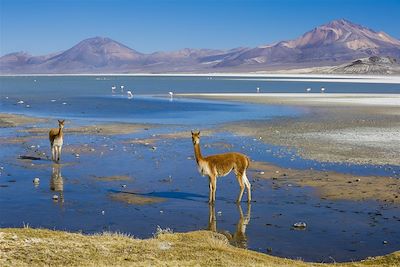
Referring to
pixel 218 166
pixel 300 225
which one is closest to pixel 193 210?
pixel 218 166

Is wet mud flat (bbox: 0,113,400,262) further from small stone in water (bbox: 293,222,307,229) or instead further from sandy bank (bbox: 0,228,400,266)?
sandy bank (bbox: 0,228,400,266)

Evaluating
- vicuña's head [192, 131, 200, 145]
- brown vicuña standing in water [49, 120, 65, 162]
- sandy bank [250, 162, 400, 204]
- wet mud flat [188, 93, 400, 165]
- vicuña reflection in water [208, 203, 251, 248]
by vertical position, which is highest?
vicuña's head [192, 131, 200, 145]

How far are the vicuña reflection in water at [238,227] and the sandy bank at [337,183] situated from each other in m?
2.80

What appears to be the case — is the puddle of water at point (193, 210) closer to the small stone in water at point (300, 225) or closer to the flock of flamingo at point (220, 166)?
the small stone in water at point (300, 225)

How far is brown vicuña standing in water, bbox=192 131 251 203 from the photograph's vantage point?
15.1m

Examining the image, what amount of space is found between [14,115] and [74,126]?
905 cm

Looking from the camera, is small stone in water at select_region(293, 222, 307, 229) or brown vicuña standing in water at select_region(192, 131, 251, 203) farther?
brown vicuña standing in water at select_region(192, 131, 251, 203)

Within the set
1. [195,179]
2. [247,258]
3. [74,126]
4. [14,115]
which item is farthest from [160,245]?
[14,115]

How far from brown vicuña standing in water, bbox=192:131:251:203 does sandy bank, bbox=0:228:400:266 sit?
4.25m

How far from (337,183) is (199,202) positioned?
174 inches


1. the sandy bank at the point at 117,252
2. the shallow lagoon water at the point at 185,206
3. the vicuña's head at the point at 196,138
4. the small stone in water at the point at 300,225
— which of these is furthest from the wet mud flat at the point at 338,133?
the sandy bank at the point at 117,252

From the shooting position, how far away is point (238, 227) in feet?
43.4

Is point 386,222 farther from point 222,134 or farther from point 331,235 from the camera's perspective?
point 222,134

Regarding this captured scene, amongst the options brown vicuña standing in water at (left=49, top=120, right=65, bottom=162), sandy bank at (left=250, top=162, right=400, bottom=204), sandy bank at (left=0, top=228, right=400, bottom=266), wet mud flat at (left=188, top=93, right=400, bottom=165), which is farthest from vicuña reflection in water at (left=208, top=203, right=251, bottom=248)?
brown vicuña standing in water at (left=49, top=120, right=65, bottom=162)
